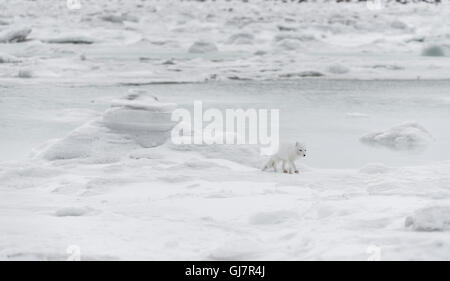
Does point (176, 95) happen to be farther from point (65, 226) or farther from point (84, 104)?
point (65, 226)

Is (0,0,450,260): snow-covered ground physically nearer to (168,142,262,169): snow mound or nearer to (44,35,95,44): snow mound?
(168,142,262,169): snow mound

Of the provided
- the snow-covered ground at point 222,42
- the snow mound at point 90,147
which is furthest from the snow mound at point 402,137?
the snow-covered ground at point 222,42

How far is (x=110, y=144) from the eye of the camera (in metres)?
6.30

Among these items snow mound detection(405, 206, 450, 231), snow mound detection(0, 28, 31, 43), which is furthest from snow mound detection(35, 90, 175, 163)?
snow mound detection(0, 28, 31, 43)

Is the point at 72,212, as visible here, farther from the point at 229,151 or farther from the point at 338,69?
the point at 338,69

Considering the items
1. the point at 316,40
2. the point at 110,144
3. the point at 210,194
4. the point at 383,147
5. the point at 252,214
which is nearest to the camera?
the point at 252,214

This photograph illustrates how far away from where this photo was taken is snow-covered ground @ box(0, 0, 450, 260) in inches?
135

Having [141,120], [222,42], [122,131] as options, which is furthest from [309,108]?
[222,42]

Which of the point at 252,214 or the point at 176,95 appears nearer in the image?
the point at 252,214

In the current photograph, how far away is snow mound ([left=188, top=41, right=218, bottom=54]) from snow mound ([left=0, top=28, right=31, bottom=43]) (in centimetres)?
557

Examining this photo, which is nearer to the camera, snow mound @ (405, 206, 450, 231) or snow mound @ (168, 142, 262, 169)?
snow mound @ (405, 206, 450, 231)

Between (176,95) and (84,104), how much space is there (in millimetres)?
1666

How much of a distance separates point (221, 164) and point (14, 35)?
16567mm
